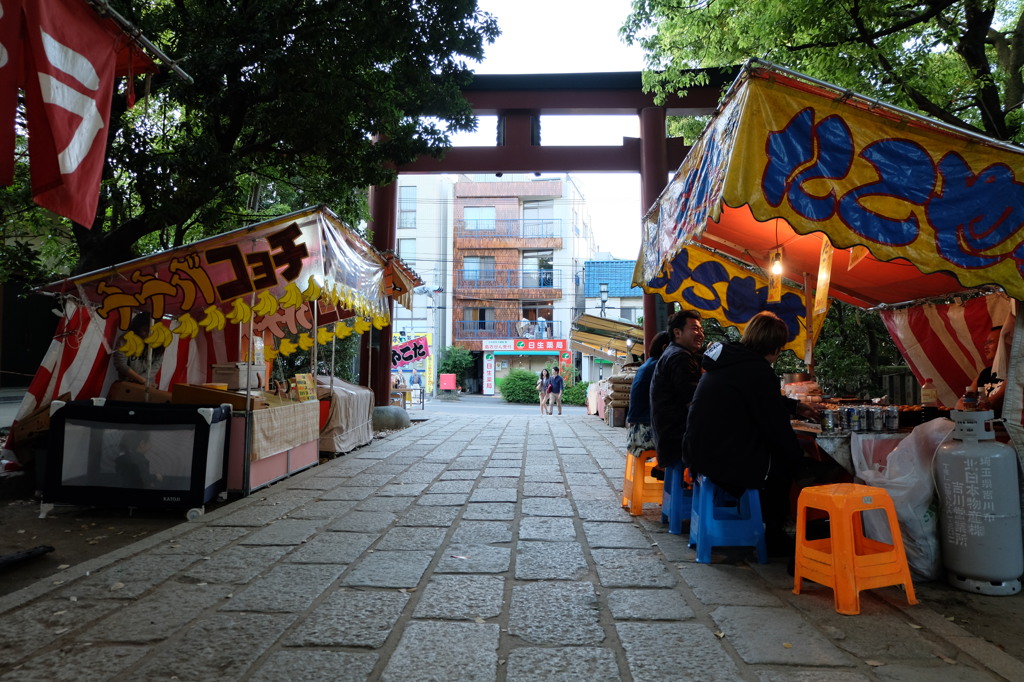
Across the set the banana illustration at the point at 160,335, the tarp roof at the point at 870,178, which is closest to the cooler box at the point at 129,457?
the banana illustration at the point at 160,335

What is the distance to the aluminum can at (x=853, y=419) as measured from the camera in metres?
3.77

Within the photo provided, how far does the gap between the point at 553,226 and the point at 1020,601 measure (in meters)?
31.2

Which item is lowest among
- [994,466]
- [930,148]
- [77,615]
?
[77,615]

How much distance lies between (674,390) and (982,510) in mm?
1794

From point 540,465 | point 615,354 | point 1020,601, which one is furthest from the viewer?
point 615,354

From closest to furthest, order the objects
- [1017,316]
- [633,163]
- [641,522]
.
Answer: [1017,316], [641,522], [633,163]

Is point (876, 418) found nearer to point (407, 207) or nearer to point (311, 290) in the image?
point (311, 290)

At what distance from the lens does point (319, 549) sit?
3996 mm

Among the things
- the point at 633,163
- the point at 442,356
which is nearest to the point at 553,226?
the point at 442,356

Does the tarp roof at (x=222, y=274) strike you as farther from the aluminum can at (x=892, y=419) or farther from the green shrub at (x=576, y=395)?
the green shrub at (x=576, y=395)

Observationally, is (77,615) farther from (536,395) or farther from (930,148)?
(536,395)

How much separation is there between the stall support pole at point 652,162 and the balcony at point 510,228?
22.4 meters

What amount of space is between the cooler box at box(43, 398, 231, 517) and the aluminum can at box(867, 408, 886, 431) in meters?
4.88

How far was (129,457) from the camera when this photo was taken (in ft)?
16.7
